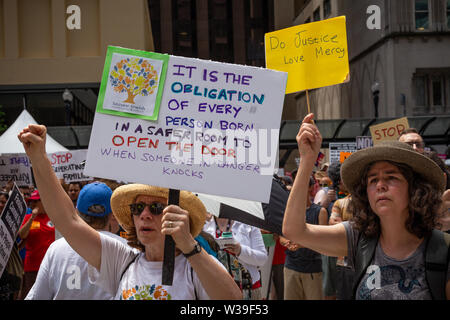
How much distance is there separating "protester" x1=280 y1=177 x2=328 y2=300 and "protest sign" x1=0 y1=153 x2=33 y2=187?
16.6 ft

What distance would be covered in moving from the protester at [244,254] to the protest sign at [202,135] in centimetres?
190

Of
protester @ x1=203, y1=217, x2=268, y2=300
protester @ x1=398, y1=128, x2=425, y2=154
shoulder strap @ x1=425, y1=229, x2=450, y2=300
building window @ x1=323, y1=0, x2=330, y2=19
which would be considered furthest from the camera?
building window @ x1=323, y1=0, x2=330, y2=19

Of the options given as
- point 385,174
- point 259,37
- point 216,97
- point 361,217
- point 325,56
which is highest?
point 259,37

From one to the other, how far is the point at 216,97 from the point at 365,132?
61.6ft

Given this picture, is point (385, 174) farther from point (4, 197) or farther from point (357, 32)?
point (357, 32)

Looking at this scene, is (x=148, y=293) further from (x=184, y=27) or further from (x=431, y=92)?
(x=184, y=27)

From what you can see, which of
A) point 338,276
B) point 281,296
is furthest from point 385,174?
point 281,296

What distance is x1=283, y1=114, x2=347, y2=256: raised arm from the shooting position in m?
2.75

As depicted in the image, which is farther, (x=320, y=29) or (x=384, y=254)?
(x=320, y=29)

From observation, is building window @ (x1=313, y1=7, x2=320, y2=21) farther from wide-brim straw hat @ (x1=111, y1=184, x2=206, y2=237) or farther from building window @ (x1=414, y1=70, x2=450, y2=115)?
wide-brim straw hat @ (x1=111, y1=184, x2=206, y2=237)

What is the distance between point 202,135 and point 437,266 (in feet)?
4.15

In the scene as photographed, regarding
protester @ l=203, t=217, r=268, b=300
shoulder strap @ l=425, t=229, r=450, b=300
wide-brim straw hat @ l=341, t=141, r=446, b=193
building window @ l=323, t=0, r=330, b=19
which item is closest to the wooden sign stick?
wide-brim straw hat @ l=341, t=141, r=446, b=193

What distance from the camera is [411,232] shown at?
2.63 meters

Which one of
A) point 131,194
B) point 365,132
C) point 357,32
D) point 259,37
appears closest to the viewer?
point 131,194
